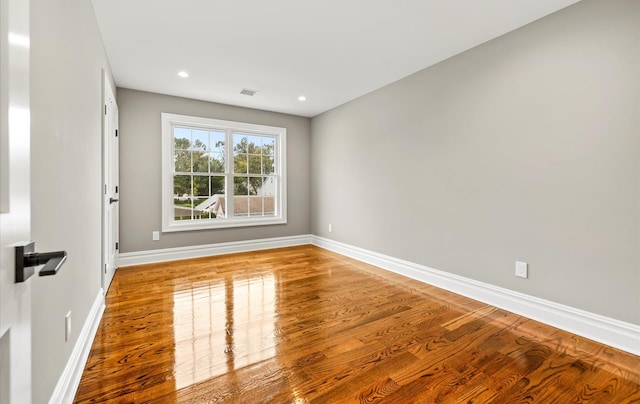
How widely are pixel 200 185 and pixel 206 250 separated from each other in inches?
39.9

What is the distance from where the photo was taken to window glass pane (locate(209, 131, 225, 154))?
4766 mm

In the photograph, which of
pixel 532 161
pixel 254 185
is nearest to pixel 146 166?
pixel 254 185

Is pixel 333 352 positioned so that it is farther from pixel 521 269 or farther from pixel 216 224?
pixel 216 224

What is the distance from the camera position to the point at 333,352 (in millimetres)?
1975

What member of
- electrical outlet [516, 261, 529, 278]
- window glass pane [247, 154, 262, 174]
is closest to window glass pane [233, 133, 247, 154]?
window glass pane [247, 154, 262, 174]

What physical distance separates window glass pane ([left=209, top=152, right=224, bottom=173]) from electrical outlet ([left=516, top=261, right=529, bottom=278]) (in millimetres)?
4135

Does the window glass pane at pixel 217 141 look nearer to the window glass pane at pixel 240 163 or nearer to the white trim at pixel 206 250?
the window glass pane at pixel 240 163

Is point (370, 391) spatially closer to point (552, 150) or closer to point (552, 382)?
point (552, 382)

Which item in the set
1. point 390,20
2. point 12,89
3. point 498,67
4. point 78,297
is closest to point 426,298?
point 498,67

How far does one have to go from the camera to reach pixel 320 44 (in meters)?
2.88

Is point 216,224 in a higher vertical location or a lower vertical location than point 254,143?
lower

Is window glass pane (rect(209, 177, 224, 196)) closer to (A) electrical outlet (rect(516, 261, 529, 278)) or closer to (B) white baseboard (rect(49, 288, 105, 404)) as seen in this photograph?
(B) white baseboard (rect(49, 288, 105, 404))

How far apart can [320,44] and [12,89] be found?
2.71 meters

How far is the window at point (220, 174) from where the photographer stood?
444 centimetres
